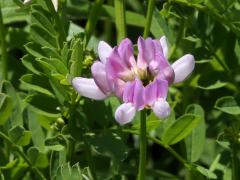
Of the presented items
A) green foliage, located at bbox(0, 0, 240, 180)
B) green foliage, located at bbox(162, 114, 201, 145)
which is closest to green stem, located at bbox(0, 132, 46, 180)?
green foliage, located at bbox(0, 0, 240, 180)

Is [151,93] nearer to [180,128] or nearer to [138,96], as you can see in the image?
[138,96]

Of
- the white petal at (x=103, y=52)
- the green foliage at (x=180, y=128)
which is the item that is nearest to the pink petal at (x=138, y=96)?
the white petal at (x=103, y=52)

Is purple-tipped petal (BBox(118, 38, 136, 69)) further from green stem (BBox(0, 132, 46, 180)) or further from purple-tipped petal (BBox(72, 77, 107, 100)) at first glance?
green stem (BBox(0, 132, 46, 180))

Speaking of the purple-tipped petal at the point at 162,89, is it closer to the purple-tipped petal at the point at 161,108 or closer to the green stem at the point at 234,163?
the purple-tipped petal at the point at 161,108

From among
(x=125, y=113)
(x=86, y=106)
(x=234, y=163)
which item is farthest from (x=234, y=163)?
(x=125, y=113)

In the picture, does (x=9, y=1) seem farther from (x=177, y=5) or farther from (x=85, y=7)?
(x=177, y=5)

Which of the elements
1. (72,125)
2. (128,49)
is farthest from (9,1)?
(128,49)
